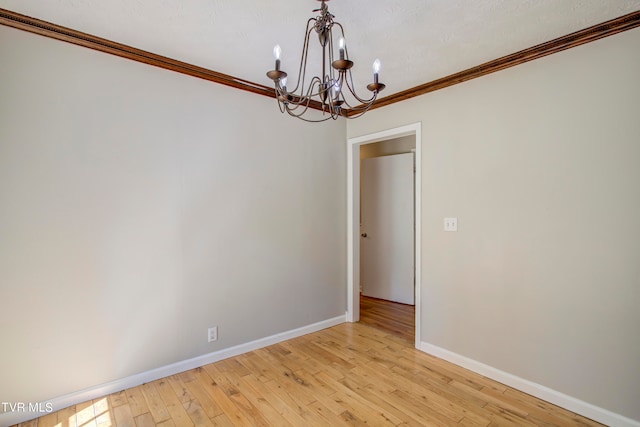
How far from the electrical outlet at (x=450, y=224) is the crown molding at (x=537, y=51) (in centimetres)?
115

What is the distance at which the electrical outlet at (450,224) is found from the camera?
8.67ft

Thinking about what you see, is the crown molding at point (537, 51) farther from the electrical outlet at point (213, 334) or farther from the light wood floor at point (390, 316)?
the electrical outlet at point (213, 334)

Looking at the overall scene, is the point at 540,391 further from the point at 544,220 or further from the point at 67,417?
the point at 67,417

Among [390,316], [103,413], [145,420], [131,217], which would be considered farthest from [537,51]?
[103,413]

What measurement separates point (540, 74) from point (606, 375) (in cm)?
200

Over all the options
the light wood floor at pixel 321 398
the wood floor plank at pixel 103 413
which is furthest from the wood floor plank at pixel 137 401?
the wood floor plank at pixel 103 413

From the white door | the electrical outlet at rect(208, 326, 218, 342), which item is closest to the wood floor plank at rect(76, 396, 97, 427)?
the electrical outlet at rect(208, 326, 218, 342)

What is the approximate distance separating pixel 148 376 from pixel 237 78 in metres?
2.46

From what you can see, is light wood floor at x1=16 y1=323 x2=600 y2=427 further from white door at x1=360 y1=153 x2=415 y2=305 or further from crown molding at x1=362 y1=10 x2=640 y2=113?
crown molding at x1=362 y1=10 x2=640 y2=113

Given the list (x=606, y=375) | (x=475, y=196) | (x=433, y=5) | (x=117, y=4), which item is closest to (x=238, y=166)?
(x=117, y=4)

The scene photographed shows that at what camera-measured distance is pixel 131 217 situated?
222 cm

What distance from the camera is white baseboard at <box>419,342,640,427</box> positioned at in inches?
74.1

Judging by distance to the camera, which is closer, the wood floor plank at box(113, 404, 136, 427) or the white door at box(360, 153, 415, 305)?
the wood floor plank at box(113, 404, 136, 427)

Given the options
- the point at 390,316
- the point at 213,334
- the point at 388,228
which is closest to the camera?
the point at 213,334
